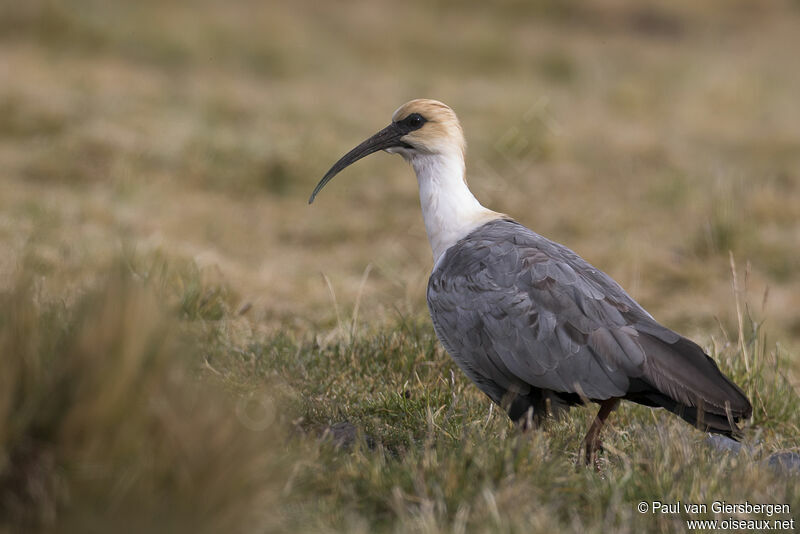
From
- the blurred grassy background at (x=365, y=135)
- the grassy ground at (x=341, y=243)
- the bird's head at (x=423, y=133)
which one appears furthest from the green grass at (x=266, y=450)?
the blurred grassy background at (x=365, y=135)

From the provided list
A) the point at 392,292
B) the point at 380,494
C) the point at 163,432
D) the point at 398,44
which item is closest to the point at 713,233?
the point at 392,292

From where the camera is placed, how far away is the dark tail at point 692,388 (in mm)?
3309

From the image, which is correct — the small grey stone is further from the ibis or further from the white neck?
the white neck

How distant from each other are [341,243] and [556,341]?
4.61 metres

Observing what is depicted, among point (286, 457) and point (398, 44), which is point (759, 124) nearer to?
point (398, 44)

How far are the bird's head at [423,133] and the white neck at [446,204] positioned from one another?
4 centimetres

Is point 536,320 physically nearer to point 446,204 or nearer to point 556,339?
point 556,339

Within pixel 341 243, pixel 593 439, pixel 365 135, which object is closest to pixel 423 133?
pixel 593 439

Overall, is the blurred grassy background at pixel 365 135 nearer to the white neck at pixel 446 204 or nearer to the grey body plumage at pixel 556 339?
the white neck at pixel 446 204

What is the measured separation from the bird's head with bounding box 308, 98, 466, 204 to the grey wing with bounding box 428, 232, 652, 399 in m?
0.71

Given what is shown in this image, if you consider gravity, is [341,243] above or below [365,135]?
below

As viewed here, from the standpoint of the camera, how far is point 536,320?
356 centimetres

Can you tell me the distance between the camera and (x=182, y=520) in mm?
2256

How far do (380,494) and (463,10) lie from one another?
607 inches
